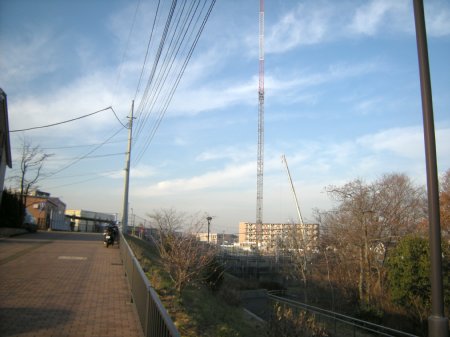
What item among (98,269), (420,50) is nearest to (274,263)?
(98,269)

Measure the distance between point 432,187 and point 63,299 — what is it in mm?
8175

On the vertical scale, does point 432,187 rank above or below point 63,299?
above

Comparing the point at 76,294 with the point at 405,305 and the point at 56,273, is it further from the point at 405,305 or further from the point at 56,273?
the point at 405,305

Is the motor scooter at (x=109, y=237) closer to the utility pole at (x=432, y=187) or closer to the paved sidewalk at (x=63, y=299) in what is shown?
the paved sidewalk at (x=63, y=299)

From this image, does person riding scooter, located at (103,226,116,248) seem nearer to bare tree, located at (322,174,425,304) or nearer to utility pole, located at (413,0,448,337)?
bare tree, located at (322,174,425,304)

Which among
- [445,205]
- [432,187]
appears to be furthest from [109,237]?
[445,205]

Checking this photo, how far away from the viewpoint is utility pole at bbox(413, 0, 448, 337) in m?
5.29

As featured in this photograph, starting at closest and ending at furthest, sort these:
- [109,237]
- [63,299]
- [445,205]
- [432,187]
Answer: [432,187] → [63,299] → [109,237] → [445,205]

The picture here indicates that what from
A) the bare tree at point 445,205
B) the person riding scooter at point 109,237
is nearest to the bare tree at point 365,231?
the bare tree at point 445,205

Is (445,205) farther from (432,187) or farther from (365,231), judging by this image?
(432,187)

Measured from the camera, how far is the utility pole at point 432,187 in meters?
5.29

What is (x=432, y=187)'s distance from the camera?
5.64 m

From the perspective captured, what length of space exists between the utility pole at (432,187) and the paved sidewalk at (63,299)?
4660 mm

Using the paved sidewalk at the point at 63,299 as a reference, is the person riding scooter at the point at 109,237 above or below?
above
